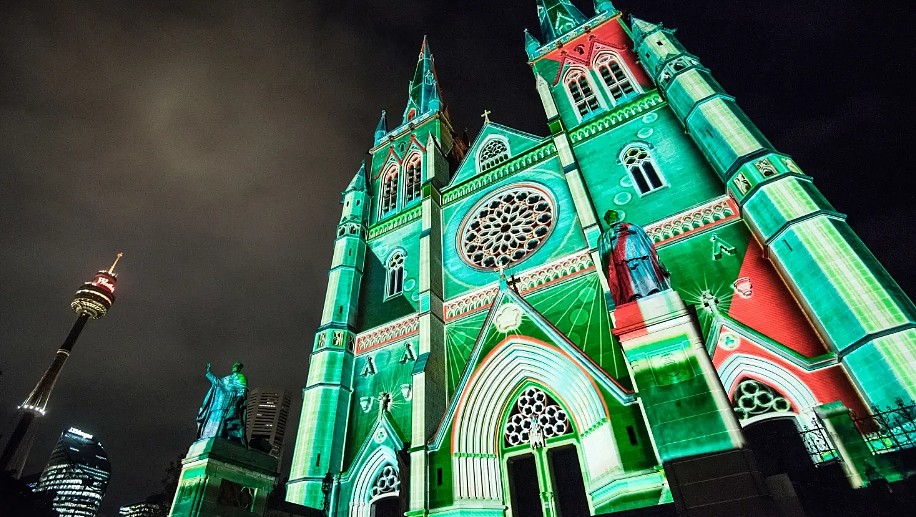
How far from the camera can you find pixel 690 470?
A: 17.0 feet

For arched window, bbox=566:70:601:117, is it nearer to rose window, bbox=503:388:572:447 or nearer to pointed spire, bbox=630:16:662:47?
pointed spire, bbox=630:16:662:47

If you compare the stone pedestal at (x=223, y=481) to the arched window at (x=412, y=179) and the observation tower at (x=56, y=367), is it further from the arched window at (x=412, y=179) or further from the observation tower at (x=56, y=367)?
the observation tower at (x=56, y=367)

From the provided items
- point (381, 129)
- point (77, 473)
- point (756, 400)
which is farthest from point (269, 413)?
point (756, 400)

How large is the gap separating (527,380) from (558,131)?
32.0 ft

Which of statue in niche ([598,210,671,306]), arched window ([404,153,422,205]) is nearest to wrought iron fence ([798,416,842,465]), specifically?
statue in niche ([598,210,671,306])

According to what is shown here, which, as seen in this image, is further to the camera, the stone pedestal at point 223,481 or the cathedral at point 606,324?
the stone pedestal at point 223,481

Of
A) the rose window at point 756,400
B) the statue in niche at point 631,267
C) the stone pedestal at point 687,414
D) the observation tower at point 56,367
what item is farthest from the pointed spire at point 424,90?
the observation tower at point 56,367

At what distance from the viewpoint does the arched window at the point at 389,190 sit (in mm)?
21984

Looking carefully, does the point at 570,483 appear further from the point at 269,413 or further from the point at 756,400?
the point at 269,413

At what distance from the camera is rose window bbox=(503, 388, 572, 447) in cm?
1152

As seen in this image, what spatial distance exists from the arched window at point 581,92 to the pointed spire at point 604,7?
4.11 meters

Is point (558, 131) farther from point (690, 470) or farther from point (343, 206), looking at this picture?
point (690, 470)

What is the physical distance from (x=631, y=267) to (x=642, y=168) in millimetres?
8730

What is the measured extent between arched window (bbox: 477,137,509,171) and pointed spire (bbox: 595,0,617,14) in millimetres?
8295
